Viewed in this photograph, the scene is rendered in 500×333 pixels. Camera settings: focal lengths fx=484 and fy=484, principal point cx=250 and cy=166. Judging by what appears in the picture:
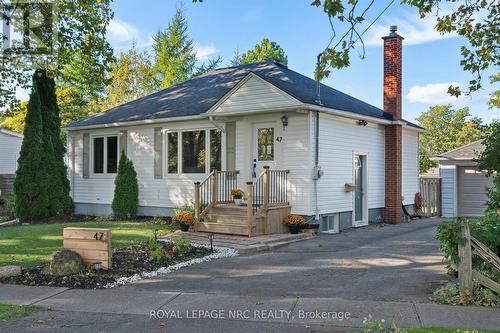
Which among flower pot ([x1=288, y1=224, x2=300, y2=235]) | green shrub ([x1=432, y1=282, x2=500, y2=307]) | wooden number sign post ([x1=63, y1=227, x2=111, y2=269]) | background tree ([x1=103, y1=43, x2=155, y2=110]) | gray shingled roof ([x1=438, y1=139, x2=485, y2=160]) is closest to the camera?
green shrub ([x1=432, y1=282, x2=500, y2=307])

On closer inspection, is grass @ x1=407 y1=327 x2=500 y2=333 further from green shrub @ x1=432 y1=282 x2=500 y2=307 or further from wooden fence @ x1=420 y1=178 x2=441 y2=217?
wooden fence @ x1=420 y1=178 x2=441 y2=217

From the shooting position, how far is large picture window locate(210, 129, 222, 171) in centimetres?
1507

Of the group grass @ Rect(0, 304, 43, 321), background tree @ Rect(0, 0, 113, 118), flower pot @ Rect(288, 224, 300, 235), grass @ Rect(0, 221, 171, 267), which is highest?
background tree @ Rect(0, 0, 113, 118)

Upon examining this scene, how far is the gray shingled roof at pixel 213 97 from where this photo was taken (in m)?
14.8

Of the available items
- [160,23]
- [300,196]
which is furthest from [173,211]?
[160,23]

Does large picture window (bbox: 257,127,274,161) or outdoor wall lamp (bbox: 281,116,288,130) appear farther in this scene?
large picture window (bbox: 257,127,274,161)

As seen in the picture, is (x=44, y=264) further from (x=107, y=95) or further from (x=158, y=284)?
(x=107, y=95)

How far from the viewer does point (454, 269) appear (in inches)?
305

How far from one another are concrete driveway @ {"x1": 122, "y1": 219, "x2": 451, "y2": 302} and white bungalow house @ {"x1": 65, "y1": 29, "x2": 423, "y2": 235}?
2.31 m

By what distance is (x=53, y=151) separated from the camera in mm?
17391

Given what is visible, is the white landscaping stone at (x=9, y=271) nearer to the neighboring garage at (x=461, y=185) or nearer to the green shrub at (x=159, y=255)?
the green shrub at (x=159, y=255)

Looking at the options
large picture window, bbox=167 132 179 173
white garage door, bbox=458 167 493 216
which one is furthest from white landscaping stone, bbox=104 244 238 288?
white garage door, bbox=458 167 493 216

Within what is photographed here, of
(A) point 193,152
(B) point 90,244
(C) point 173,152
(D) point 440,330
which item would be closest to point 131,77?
(C) point 173,152

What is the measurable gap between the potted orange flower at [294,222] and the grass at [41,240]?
3.39 m
